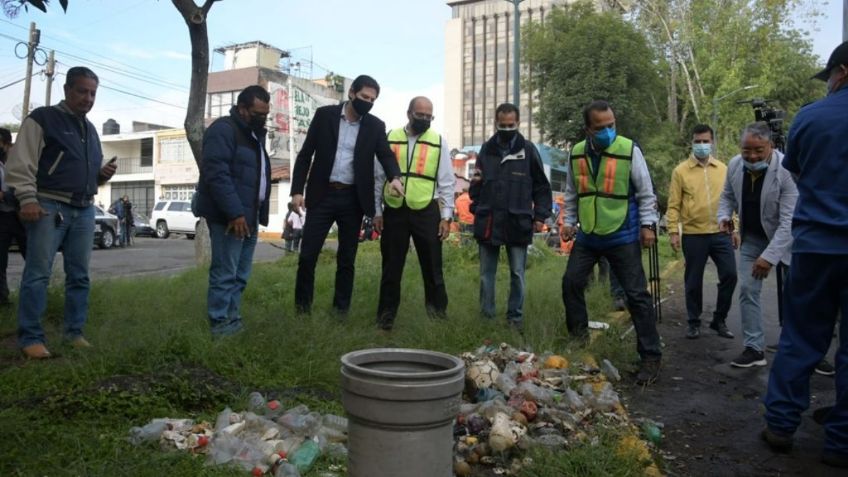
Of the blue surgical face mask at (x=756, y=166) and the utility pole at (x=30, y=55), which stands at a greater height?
the utility pole at (x=30, y=55)

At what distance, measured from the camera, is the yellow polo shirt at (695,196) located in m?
6.63

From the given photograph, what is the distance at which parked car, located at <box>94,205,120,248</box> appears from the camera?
21.9 m

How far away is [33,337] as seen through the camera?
452cm

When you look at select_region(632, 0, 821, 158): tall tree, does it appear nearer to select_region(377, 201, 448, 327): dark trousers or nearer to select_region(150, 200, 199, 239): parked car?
select_region(150, 200, 199, 239): parked car

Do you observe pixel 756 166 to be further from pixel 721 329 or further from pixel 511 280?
pixel 511 280

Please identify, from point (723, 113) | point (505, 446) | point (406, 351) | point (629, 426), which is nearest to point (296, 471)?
point (406, 351)

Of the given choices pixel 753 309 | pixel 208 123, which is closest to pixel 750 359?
pixel 753 309

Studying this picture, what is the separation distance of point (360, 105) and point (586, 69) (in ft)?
76.0

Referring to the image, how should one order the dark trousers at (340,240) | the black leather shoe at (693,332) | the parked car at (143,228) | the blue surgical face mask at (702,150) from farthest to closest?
the parked car at (143,228), the blue surgical face mask at (702,150), the black leather shoe at (693,332), the dark trousers at (340,240)

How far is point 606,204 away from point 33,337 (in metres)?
4.05

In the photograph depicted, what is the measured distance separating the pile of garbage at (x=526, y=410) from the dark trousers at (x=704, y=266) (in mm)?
2330

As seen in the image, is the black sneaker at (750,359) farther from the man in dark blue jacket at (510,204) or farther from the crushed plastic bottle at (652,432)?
the crushed plastic bottle at (652,432)

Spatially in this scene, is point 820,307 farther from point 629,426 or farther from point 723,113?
point 723,113

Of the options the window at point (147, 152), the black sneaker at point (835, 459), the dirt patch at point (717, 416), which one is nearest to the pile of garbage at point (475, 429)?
the dirt patch at point (717, 416)
